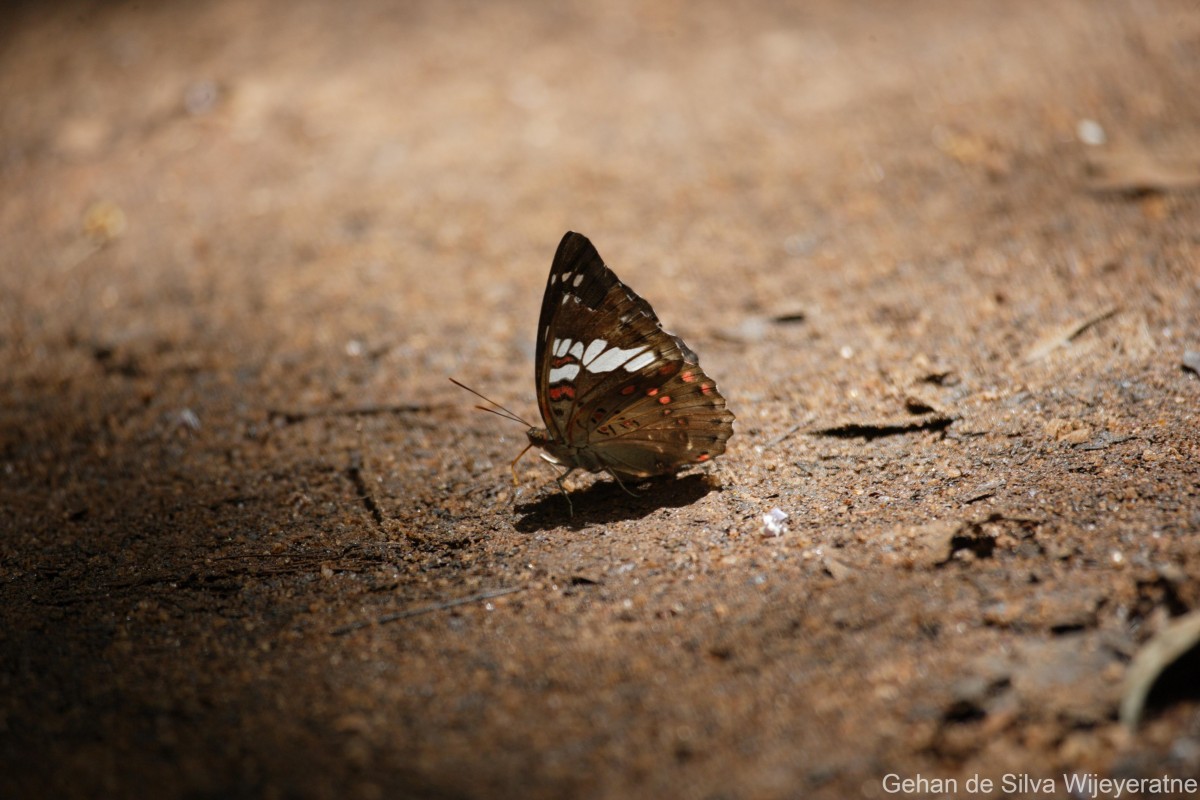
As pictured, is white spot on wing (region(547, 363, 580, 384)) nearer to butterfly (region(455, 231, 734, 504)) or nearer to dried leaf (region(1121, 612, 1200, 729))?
butterfly (region(455, 231, 734, 504))

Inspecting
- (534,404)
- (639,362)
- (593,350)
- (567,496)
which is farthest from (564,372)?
(534,404)

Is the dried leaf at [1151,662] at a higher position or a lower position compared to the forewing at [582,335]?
lower

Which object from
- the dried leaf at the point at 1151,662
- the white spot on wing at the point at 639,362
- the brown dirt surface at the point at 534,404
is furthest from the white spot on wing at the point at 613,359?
the dried leaf at the point at 1151,662

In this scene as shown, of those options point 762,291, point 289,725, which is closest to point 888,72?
point 762,291

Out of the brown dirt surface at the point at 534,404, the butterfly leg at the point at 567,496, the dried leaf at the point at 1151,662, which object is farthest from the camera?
the butterfly leg at the point at 567,496

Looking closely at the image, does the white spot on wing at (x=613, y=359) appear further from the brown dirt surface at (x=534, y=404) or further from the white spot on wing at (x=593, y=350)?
the brown dirt surface at (x=534, y=404)

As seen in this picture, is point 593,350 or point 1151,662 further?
point 593,350

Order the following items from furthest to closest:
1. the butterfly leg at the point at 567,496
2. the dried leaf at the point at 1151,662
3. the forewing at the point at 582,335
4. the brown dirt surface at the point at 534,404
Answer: the butterfly leg at the point at 567,496 < the forewing at the point at 582,335 < the brown dirt surface at the point at 534,404 < the dried leaf at the point at 1151,662

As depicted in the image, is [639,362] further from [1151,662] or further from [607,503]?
[1151,662]
